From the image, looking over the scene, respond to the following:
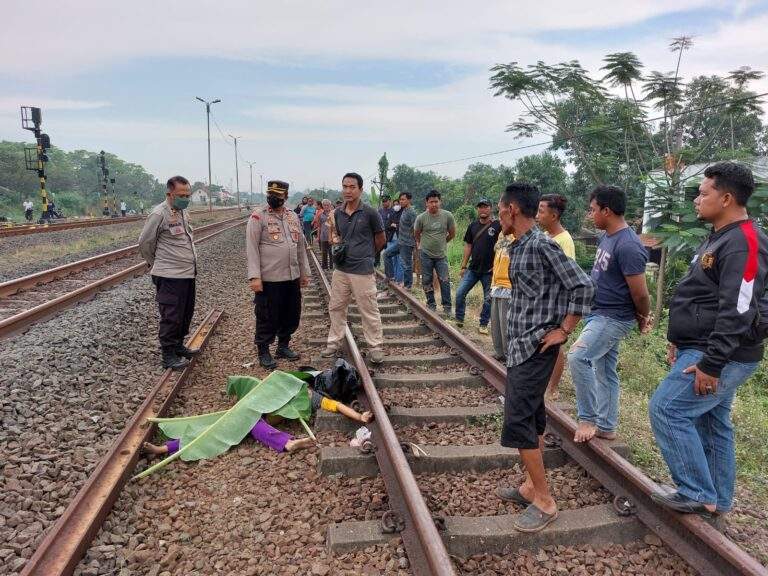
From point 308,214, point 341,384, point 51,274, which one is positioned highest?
point 308,214

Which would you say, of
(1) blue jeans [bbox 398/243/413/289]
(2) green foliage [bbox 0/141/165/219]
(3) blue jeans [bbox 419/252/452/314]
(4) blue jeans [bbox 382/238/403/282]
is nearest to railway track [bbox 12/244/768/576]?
(3) blue jeans [bbox 419/252/452/314]

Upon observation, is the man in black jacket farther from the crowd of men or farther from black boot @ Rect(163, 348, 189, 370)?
black boot @ Rect(163, 348, 189, 370)

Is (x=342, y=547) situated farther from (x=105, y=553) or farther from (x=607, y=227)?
(x=607, y=227)

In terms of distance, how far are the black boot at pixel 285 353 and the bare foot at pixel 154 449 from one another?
2023 mm

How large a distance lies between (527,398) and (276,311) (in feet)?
10.9

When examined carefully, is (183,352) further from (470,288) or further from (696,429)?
(696,429)

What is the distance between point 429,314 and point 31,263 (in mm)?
10167

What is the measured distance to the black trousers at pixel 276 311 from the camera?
17.5ft

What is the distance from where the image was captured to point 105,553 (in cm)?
260

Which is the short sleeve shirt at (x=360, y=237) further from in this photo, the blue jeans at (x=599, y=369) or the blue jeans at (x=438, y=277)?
the blue jeans at (x=438, y=277)

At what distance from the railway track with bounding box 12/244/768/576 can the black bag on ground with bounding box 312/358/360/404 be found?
0.11 metres

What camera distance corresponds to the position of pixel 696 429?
8.87ft

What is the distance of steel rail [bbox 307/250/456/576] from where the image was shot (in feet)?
7.48

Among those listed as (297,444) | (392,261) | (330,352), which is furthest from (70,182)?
(297,444)
